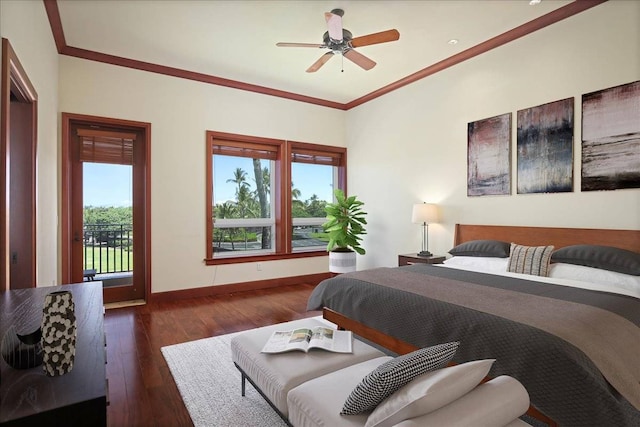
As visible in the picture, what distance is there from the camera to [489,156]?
4000 mm

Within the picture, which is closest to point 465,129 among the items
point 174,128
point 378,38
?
point 378,38

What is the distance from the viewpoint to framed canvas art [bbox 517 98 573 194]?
3344 millimetres

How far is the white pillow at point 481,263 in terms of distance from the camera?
3.34 m

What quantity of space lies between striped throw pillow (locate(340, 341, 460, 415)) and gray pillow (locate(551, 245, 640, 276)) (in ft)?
7.32

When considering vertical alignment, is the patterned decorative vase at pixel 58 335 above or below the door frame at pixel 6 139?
below

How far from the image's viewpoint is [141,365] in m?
2.75

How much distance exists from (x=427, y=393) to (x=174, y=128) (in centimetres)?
462

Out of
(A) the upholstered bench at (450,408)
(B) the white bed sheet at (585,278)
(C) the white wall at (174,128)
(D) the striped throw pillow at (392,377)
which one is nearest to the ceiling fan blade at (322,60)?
(C) the white wall at (174,128)

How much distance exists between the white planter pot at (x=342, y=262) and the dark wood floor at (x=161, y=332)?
53 cm

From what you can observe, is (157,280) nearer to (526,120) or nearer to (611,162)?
(526,120)

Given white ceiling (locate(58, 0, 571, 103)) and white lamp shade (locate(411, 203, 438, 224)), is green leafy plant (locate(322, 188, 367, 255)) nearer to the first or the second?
white lamp shade (locate(411, 203, 438, 224))

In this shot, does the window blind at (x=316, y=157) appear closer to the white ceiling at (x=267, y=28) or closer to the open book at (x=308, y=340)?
the white ceiling at (x=267, y=28)

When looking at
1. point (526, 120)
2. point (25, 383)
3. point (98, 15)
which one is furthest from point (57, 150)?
point (526, 120)

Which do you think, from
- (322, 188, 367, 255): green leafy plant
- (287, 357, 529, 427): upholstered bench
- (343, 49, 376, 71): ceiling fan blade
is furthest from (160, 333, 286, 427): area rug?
(343, 49, 376, 71): ceiling fan blade
